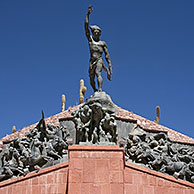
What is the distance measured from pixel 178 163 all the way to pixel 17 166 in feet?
24.9

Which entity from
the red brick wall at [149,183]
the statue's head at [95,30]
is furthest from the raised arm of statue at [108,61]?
the red brick wall at [149,183]

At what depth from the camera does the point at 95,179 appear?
14.7 metres

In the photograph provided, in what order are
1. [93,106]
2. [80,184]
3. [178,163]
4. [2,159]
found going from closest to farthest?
[80,184] < [93,106] < [178,163] < [2,159]

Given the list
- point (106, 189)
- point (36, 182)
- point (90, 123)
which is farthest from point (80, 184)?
point (90, 123)

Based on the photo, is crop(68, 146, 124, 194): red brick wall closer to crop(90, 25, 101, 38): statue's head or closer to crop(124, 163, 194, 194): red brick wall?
crop(124, 163, 194, 194): red brick wall

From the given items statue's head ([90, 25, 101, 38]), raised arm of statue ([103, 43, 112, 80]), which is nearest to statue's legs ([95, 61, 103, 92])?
raised arm of statue ([103, 43, 112, 80])

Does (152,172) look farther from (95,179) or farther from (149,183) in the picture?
(95,179)

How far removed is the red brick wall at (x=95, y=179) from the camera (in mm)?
14680

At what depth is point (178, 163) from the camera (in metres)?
19.1

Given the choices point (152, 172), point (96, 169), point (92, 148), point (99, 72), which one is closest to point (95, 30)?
point (99, 72)

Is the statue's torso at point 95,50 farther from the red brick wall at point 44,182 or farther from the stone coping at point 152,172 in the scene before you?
the red brick wall at point 44,182

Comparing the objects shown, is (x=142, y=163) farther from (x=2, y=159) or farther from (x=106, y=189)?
(x=2, y=159)

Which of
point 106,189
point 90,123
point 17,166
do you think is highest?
point 90,123

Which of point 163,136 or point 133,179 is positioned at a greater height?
point 163,136
